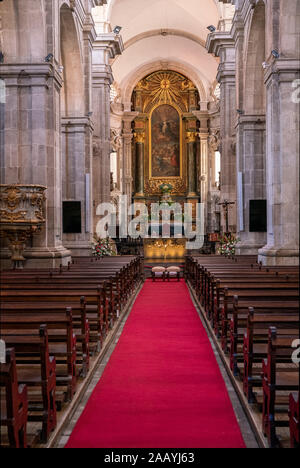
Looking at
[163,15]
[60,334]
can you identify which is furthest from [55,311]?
[163,15]

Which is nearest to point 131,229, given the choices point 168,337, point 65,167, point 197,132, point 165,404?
point 197,132

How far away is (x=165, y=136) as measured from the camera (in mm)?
32250

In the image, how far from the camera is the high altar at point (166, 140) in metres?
31.4

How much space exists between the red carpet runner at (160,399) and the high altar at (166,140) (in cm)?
2322

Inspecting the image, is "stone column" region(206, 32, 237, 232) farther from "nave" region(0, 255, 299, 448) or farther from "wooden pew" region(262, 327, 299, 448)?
"wooden pew" region(262, 327, 299, 448)

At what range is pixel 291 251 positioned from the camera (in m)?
11.2

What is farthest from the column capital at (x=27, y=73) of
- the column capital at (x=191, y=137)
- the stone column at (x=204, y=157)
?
the column capital at (x=191, y=137)

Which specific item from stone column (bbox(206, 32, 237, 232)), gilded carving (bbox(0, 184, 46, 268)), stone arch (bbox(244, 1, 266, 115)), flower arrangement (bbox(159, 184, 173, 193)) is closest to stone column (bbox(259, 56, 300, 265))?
stone arch (bbox(244, 1, 266, 115))

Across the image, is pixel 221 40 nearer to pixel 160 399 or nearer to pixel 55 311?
pixel 55 311

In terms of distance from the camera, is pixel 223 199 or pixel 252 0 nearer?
pixel 252 0

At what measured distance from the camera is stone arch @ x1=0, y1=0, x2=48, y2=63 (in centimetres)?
1162

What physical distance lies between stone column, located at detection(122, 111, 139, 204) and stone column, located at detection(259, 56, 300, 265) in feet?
65.3
